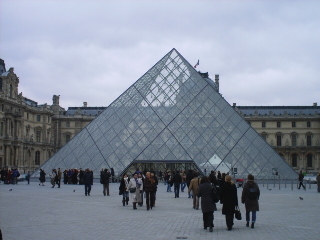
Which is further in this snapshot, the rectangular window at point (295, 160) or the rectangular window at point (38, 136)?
the rectangular window at point (295, 160)

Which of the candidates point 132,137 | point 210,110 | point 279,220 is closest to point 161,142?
point 132,137

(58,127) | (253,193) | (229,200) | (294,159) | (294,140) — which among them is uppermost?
(58,127)

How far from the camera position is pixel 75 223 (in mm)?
9672

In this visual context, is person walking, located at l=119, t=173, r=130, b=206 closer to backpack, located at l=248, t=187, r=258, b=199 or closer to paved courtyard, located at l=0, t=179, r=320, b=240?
paved courtyard, located at l=0, t=179, r=320, b=240

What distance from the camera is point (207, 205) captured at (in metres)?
9.23

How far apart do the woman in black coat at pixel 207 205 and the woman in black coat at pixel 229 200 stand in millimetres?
239

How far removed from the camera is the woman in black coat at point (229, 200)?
29.6ft

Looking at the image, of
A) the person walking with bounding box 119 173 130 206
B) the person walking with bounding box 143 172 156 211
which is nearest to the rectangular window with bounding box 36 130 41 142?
the person walking with bounding box 119 173 130 206

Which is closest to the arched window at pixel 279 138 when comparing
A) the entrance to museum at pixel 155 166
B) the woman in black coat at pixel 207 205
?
the entrance to museum at pixel 155 166

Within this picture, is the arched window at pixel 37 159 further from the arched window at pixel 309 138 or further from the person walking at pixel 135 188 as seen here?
the person walking at pixel 135 188

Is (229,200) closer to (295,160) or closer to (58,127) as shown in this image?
(295,160)

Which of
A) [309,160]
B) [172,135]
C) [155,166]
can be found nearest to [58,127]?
[309,160]

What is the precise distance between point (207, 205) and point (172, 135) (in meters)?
17.2

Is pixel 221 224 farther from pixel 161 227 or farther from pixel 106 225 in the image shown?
pixel 106 225
